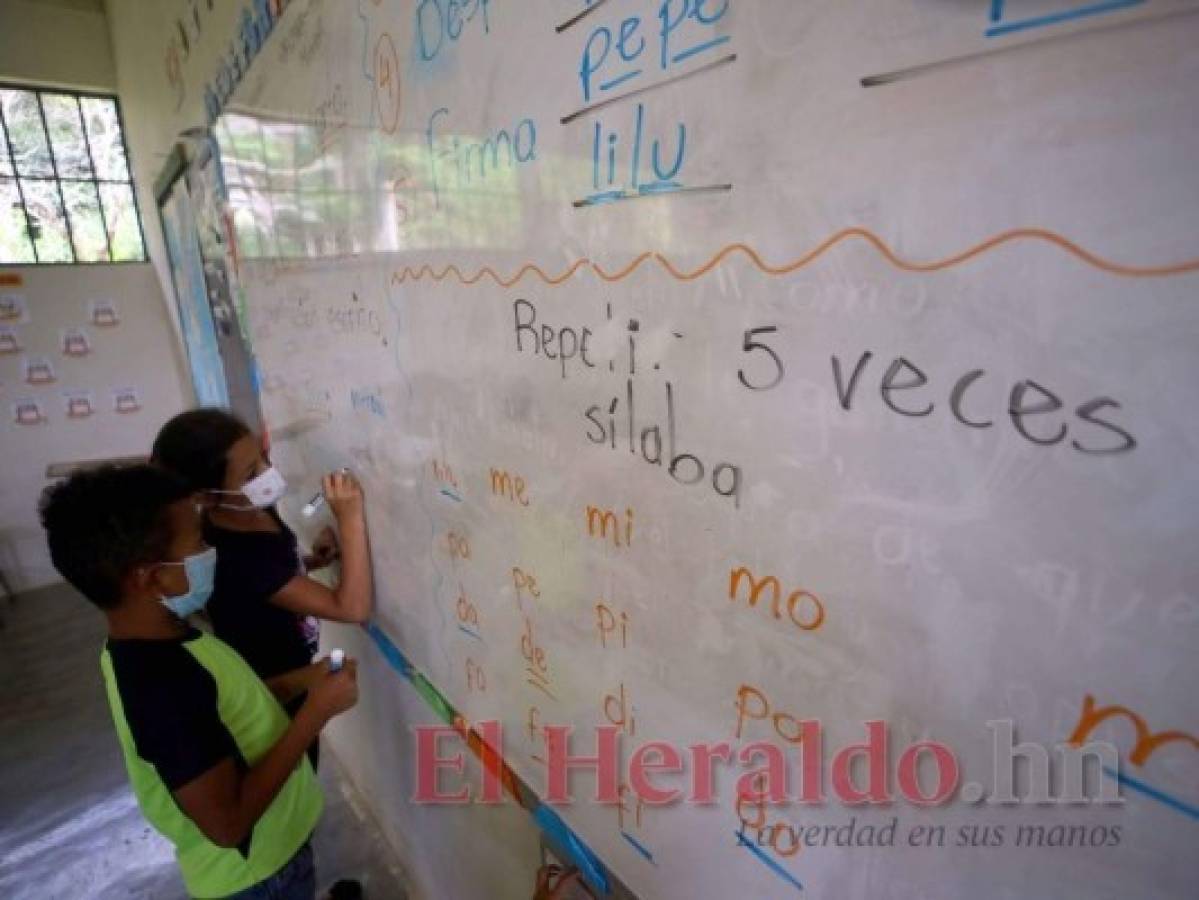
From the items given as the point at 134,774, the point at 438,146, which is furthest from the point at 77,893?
the point at 438,146

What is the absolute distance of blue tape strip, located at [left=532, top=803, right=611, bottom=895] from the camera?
0.76m

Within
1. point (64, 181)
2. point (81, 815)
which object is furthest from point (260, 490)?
point (64, 181)

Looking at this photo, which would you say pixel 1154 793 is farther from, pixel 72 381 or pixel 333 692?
pixel 72 381

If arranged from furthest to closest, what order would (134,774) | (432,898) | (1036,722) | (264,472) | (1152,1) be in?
1. (432,898)
2. (264,472)
3. (134,774)
4. (1036,722)
5. (1152,1)

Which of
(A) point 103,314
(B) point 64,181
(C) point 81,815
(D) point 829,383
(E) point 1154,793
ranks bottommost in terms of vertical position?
(C) point 81,815

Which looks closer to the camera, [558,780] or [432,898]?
[558,780]

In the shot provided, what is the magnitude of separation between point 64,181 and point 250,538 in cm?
428

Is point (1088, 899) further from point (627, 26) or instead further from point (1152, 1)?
point (627, 26)

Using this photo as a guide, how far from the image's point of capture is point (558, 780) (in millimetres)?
809

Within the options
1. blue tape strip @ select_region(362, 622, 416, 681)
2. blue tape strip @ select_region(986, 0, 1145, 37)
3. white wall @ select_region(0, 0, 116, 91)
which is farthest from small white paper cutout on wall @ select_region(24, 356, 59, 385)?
blue tape strip @ select_region(986, 0, 1145, 37)

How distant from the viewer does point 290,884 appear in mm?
Answer: 1171

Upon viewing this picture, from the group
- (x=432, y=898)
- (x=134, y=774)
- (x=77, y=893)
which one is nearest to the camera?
(x=134, y=774)

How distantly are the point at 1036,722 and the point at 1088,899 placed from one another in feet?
0.36

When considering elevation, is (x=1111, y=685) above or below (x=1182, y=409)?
below
